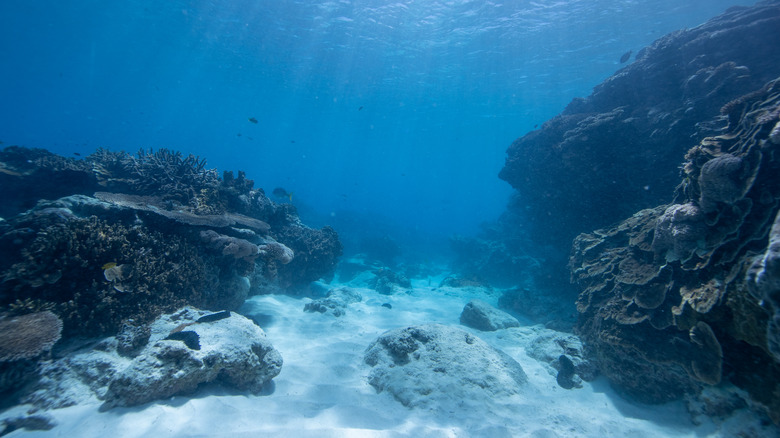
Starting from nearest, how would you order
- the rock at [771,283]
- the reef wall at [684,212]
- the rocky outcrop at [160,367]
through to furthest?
the rock at [771,283]
the reef wall at [684,212]
the rocky outcrop at [160,367]

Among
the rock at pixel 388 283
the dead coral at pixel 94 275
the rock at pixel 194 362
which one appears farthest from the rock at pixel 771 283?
the rock at pixel 388 283

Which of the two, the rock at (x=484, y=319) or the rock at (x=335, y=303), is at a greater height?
the rock at (x=335, y=303)

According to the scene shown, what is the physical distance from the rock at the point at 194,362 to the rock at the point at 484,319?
6.68 meters

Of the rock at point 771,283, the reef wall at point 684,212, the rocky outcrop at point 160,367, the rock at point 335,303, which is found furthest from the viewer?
the rock at point 335,303

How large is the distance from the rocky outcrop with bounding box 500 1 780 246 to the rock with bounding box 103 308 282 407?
40.1ft

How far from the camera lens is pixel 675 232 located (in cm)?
461

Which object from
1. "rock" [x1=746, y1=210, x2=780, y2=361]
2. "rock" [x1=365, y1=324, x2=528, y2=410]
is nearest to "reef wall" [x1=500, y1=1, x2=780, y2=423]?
"rock" [x1=746, y1=210, x2=780, y2=361]

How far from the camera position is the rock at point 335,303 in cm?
954

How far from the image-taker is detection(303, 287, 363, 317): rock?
9.54 m

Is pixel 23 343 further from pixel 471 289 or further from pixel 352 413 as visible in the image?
pixel 471 289

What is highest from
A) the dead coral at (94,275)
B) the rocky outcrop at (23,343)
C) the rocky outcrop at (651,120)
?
the rocky outcrop at (651,120)

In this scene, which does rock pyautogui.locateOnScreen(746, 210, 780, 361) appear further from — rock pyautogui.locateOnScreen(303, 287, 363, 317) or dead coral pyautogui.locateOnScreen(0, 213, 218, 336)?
rock pyautogui.locateOnScreen(303, 287, 363, 317)

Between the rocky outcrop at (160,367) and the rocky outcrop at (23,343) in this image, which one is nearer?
the rocky outcrop at (23,343)

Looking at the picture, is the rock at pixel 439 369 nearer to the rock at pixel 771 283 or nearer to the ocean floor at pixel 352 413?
the ocean floor at pixel 352 413
